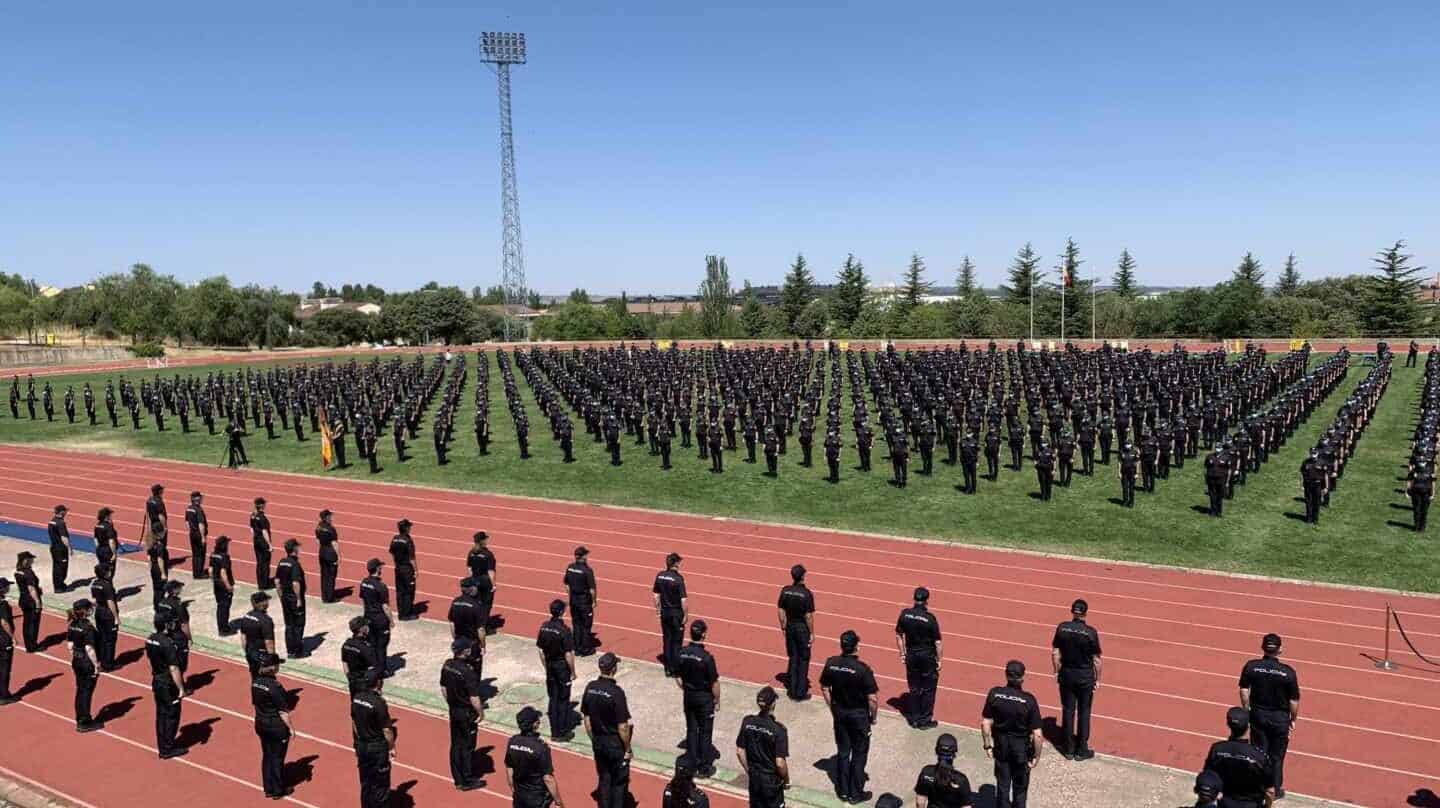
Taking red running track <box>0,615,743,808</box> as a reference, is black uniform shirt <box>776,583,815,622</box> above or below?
above

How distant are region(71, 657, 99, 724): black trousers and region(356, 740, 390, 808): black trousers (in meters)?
4.21

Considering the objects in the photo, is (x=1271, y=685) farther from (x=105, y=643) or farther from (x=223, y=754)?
(x=105, y=643)

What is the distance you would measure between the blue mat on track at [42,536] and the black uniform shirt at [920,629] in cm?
1584

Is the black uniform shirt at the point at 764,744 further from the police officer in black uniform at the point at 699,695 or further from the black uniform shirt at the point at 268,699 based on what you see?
the black uniform shirt at the point at 268,699

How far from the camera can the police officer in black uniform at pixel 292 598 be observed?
11.7m

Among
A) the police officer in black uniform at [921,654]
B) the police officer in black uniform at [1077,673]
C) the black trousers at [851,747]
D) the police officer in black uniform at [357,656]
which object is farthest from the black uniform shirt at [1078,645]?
the police officer in black uniform at [357,656]

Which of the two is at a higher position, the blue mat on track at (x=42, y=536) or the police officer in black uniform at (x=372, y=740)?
the police officer in black uniform at (x=372, y=740)

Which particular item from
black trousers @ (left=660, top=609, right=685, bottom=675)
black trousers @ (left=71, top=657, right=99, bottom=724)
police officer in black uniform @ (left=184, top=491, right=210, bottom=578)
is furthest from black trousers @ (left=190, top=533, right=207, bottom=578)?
black trousers @ (left=660, top=609, right=685, bottom=675)

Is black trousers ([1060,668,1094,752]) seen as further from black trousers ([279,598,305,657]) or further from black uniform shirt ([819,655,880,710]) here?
black trousers ([279,598,305,657])

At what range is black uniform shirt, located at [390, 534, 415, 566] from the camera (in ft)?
42.1

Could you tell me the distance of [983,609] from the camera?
13.5m

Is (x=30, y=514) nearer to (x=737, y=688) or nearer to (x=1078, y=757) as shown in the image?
(x=737, y=688)

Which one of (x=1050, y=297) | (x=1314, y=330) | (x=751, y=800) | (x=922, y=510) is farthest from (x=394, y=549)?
(x=1050, y=297)

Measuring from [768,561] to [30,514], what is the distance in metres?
18.2
